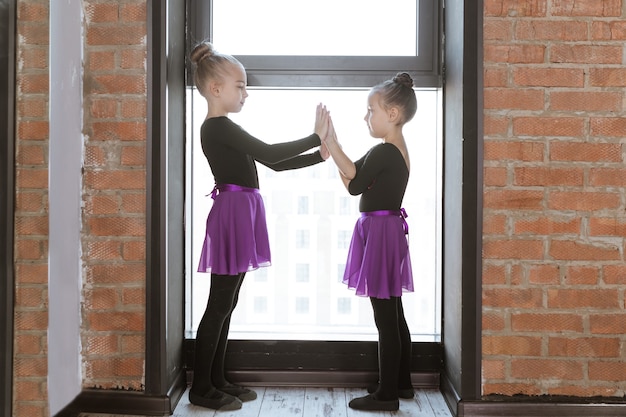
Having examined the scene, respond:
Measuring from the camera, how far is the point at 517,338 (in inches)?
83.6

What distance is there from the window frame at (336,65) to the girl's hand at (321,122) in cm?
23

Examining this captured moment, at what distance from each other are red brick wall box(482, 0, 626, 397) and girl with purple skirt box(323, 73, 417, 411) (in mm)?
308

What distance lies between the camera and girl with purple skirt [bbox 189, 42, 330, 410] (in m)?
2.19

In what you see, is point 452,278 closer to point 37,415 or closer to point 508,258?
point 508,258

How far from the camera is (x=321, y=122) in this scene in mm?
2248

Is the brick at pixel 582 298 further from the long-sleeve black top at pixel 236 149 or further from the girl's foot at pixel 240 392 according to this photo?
the girl's foot at pixel 240 392

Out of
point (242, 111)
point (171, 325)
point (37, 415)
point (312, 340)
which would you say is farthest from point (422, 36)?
point (37, 415)

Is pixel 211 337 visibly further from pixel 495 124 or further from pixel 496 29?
pixel 496 29

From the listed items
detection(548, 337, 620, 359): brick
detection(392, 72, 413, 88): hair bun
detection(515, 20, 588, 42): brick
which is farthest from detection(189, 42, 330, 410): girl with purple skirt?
detection(548, 337, 620, 359): brick

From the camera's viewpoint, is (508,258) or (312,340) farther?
(312,340)

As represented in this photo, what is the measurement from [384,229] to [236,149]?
2.08 ft

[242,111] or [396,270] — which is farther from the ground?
[242,111]

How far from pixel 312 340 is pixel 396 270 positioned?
1.71 feet

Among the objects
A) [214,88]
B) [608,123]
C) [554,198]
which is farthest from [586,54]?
[214,88]
